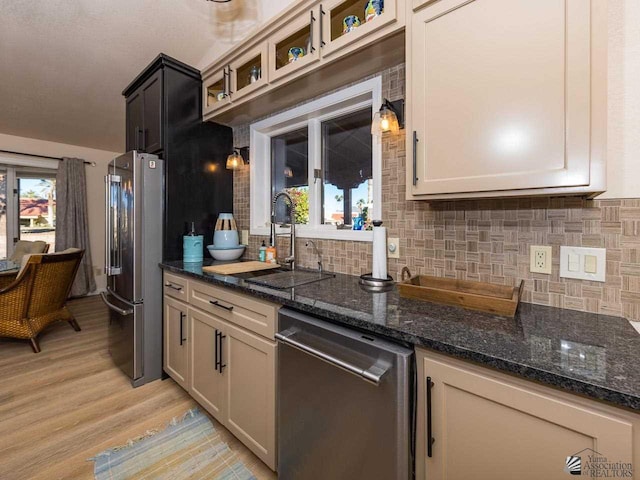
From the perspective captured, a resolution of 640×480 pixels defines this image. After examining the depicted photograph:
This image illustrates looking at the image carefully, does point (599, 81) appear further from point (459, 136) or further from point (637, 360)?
point (637, 360)

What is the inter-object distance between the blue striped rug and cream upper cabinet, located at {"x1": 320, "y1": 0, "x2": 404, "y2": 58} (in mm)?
2127

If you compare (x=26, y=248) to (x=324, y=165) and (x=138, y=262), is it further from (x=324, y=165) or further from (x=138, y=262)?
(x=324, y=165)

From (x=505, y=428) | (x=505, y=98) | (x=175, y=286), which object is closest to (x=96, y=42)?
(x=175, y=286)

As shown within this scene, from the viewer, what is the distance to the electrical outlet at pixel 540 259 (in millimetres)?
1119

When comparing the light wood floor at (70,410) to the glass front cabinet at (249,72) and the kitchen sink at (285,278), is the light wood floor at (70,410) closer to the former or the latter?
the kitchen sink at (285,278)

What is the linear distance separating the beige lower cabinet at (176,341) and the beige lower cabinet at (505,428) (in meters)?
1.58

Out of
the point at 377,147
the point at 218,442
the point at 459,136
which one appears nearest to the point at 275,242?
the point at 377,147

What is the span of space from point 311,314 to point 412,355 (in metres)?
0.42

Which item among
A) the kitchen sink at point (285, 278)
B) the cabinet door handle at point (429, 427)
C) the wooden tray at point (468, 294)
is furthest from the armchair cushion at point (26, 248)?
the cabinet door handle at point (429, 427)

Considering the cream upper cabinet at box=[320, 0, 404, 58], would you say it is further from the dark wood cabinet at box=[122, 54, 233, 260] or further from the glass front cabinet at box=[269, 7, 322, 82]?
the dark wood cabinet at box=[122, 54, 233, 260]

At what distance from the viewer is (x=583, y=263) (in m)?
1.05

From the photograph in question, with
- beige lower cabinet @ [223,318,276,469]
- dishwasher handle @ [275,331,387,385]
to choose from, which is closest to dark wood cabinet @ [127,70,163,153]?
beige lower cabinet @ [223,318,276,469]

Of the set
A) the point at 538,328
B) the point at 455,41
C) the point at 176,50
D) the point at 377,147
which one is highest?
the point at 176,50

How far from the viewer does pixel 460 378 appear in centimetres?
78
